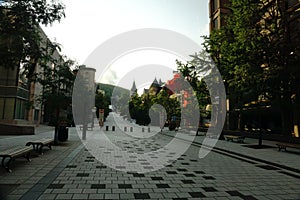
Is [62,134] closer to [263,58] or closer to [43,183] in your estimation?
[43,183]

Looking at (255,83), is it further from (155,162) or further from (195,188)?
(195,188)

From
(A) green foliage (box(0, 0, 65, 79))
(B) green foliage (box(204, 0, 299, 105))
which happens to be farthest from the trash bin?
(B) green foliage (box(204, 0, 299, 105))

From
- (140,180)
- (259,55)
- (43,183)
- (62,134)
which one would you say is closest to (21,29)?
(43,183)

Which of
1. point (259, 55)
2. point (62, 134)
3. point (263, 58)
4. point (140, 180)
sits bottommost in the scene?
point (140, 180)

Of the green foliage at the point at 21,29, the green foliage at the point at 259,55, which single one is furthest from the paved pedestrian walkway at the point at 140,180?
the green foliage at the point at 259,55

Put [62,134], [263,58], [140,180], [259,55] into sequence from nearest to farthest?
[140,180] → [62,134] → [259,55] → [263,58]

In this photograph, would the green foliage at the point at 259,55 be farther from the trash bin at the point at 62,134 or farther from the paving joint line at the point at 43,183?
the paving joint line at the point at 43,183

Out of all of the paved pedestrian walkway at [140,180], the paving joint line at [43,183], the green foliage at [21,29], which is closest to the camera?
the paving joint line at [43,183]

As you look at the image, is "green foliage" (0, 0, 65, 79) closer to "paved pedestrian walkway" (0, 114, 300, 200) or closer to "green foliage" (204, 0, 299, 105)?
"paved pedestrian walkway" (0, 114, 300, 200)

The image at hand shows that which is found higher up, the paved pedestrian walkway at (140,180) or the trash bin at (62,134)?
the trash bin at (62,134)

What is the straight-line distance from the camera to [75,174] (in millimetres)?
6867

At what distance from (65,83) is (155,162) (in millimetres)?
8011

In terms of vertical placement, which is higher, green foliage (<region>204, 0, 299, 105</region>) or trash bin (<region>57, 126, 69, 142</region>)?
green foliage (<region>204, 0, 299, 105</region>)

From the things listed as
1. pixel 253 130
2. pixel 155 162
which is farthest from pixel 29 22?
pixel 253 130
